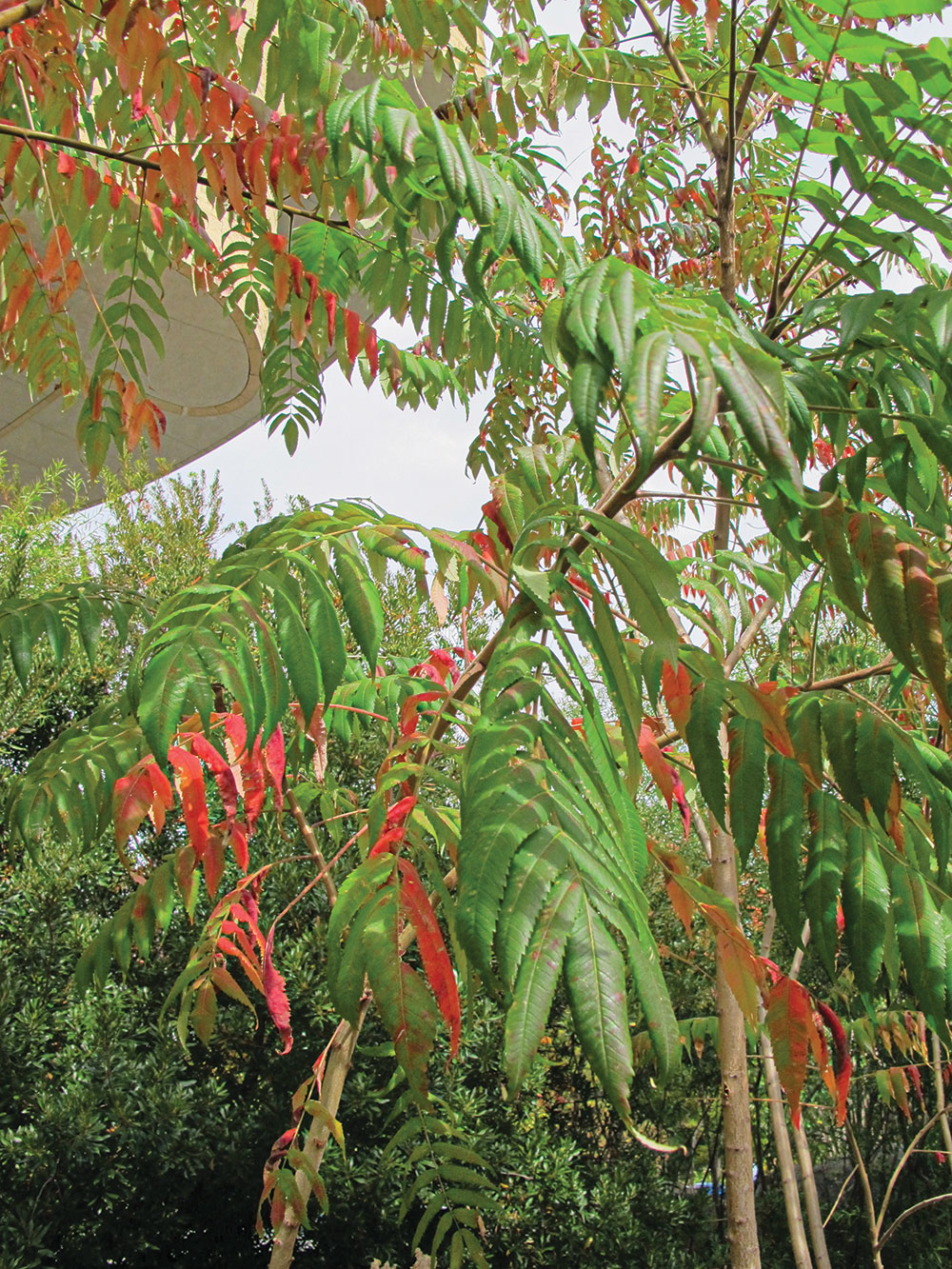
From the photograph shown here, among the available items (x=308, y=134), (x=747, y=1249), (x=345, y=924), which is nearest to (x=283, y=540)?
(x=345, y=924)

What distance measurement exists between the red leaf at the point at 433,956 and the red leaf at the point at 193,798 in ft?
1.47

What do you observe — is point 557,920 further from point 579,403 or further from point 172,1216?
point 172,1216

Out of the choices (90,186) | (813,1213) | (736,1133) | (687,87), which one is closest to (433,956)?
(736,1133)

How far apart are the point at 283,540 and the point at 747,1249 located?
1758mm

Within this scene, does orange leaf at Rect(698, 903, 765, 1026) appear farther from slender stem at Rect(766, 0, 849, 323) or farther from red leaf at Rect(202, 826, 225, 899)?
slender stem at Rect(766, 0, 849, 323)

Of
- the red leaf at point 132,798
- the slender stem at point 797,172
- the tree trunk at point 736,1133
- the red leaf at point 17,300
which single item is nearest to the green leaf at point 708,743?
the slender stem at point 797,172

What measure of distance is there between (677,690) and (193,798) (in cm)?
64

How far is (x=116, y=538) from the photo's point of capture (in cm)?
447

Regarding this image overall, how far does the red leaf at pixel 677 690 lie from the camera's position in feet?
3.84

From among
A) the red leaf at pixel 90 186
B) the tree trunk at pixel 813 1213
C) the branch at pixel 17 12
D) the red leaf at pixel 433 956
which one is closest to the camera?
the red leaf at pixel 433 956

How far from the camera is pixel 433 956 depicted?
87 cm

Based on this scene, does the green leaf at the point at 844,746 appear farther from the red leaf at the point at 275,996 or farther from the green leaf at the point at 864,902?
the red leaf at the point at 275,996

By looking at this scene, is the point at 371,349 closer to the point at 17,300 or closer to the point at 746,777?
the point at 17,300

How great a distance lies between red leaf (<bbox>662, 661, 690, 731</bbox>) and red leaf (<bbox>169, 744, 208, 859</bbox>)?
61cm
